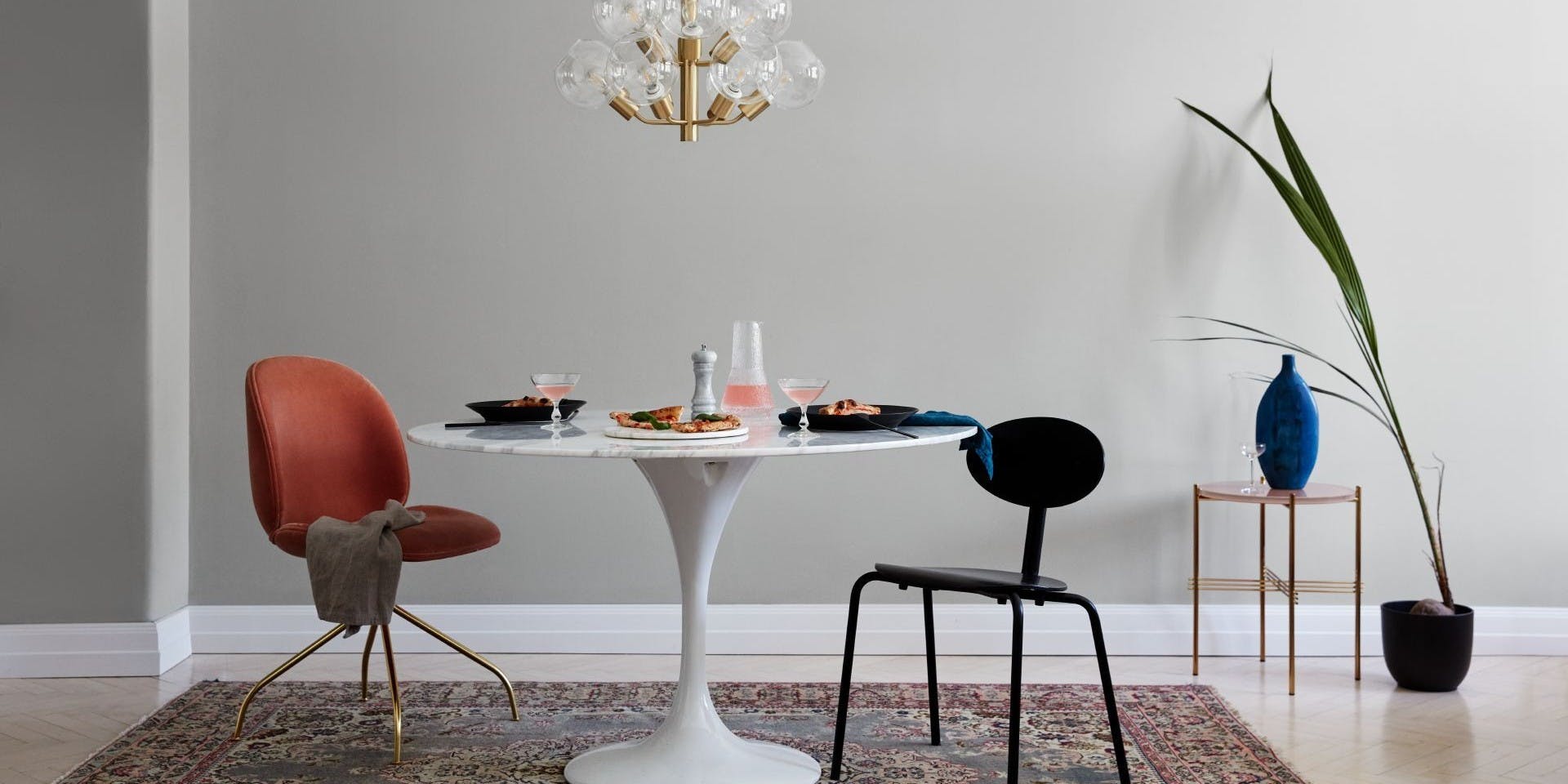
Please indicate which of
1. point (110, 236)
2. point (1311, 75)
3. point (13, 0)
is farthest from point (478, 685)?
point (1311, 75)

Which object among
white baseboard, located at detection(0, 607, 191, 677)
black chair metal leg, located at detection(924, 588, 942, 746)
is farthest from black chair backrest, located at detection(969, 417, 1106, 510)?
white baseboard, located at detection(0, 607, 191, 677)

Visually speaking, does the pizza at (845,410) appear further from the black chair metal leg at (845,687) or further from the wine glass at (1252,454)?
the wine glass at (1252,454)

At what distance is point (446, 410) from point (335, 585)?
1249mm

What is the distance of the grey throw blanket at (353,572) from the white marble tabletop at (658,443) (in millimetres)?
377

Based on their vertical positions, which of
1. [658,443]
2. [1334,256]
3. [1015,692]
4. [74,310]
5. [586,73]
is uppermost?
[586,73]

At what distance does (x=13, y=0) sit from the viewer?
380 cm

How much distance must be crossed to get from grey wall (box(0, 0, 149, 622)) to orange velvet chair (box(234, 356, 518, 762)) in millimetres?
756

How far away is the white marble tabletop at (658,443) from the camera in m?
2.28

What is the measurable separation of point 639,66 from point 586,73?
0.11 m

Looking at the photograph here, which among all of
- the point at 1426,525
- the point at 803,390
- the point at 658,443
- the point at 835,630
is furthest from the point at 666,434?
the point at 1426,525

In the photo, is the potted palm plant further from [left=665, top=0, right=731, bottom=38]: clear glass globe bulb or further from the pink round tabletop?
[left=665, top=0, right=731, bottom=38]: clear glass globe bulb

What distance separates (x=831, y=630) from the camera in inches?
161

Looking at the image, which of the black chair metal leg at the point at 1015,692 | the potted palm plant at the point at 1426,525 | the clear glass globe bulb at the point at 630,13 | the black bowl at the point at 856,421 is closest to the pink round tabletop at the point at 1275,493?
the potted palm plant at the point at 1426,525

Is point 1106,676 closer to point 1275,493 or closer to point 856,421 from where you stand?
point 856,421
